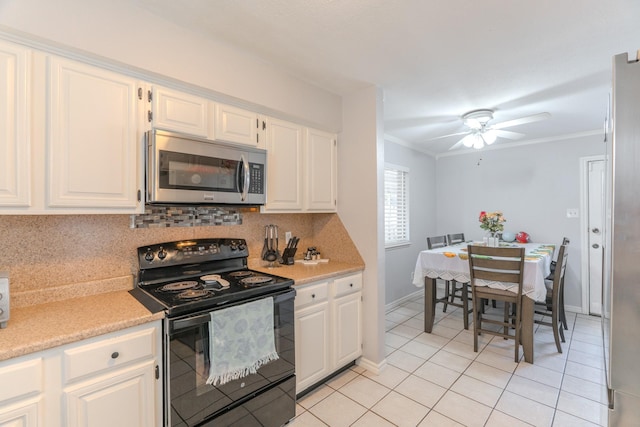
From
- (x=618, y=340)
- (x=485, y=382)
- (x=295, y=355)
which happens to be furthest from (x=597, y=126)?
(x=295, y=355)

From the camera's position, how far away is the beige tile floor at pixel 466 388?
6.46 ft

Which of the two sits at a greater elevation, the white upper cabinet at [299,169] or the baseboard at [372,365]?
the white upper cabinet at [299,169]

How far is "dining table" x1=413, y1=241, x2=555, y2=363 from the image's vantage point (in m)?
2.66

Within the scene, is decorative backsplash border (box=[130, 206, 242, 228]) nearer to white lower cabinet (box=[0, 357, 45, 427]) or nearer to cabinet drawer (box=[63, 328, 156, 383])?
cabinet drawer (box=[63, 328, 156, 383])

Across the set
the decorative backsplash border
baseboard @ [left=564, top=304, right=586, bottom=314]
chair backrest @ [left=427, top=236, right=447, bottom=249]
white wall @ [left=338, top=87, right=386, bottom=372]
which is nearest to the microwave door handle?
the decorative backsplash border

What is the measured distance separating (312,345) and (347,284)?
546 mm

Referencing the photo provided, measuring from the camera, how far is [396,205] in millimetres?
4383

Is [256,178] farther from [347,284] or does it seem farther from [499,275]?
[499,275]

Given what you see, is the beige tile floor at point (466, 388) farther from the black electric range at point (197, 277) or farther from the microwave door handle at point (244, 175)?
the microwave door handle at point (244, 175)

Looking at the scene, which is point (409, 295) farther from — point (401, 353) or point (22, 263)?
point (22, 263)

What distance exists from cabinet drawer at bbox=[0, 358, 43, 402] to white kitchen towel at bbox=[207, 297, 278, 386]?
65 cm

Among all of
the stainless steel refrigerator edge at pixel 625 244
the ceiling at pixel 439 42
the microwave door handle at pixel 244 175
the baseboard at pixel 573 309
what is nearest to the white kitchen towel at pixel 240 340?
the microwave door handle at pixel 244 175

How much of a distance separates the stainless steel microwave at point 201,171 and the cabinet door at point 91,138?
0.11 meters

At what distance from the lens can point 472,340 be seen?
311 centimetres
